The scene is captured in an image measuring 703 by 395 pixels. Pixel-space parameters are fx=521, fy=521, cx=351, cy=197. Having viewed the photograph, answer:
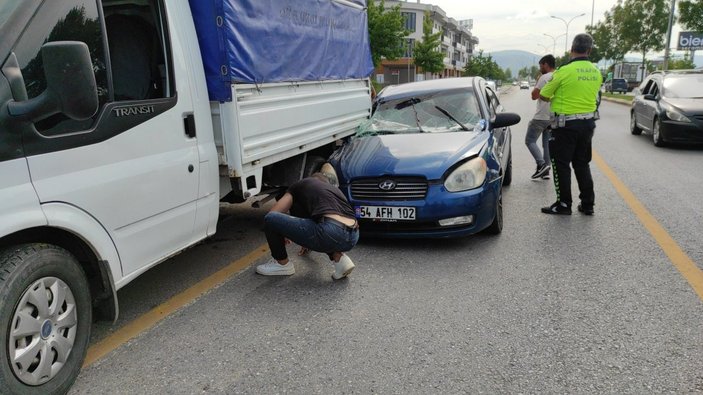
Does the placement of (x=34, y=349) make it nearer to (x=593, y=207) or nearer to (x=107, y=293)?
(x=107, y=293)

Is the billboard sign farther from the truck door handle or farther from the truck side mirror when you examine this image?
the truck side mirror

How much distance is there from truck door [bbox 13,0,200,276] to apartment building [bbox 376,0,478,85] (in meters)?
46.0

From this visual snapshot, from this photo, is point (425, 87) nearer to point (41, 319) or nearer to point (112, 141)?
point (112, 141)

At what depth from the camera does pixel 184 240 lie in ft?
11.2

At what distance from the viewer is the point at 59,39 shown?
2.54 m

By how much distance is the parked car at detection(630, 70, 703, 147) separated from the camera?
391 inches

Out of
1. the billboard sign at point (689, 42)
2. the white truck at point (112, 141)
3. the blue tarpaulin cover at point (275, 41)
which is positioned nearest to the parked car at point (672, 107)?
the blue tarpaulin cover at point (275, 41)

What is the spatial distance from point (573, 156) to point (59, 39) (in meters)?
5.00

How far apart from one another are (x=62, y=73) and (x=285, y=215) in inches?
78.1

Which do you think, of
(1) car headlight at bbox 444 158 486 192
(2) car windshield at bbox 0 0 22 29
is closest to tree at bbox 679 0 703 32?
(1) car headlight at bbox 444 158 486 192

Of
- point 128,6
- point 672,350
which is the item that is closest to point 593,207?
point 672,350

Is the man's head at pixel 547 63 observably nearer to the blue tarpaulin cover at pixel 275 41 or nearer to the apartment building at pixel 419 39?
the blue tarpaulin cover at pixel 275 41

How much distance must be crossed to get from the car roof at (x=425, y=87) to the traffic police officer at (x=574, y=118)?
A: 3.24 ft

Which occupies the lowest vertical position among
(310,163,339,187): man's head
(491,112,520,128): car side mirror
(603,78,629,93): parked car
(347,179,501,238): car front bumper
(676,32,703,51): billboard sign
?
(603,78,629,93): parked car
